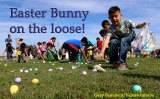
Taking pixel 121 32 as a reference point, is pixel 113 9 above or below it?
above

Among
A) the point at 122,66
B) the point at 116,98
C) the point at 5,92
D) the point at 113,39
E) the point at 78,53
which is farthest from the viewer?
the point at 78,53

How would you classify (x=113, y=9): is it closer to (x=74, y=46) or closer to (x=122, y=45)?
(x=122, y=45)

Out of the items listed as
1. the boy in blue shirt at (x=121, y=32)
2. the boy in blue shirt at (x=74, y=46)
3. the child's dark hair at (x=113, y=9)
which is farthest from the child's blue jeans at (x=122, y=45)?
the boy in blue shirt at (x=74, y=46)

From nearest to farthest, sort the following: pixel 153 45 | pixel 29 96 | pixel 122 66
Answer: pixel 29 96, pixel 122 66, pixel 153 45

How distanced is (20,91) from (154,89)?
77.9 inches

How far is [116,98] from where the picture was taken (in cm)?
418

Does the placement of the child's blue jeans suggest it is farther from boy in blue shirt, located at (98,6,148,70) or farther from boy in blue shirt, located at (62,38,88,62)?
boy in blue shirt, located at (62,38,88,62)

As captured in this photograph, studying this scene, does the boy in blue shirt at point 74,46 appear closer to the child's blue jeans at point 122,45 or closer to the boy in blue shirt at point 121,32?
the child's blue jeans at point 122,45

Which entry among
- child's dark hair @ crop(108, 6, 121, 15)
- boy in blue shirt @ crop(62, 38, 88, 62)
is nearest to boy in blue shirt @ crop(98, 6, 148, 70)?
child's dark hair @ crop(108, 6, 121, 15)

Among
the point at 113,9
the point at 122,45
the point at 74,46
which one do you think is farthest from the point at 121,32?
the point at 74,46

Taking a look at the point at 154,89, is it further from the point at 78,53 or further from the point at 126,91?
the point at 78,53

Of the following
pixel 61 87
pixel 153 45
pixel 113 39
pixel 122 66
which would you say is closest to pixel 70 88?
pixel 61 87

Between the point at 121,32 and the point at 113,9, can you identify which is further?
A: the point at 121,32

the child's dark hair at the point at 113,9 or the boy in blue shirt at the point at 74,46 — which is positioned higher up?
the child's dark hair at the point at 113,9
